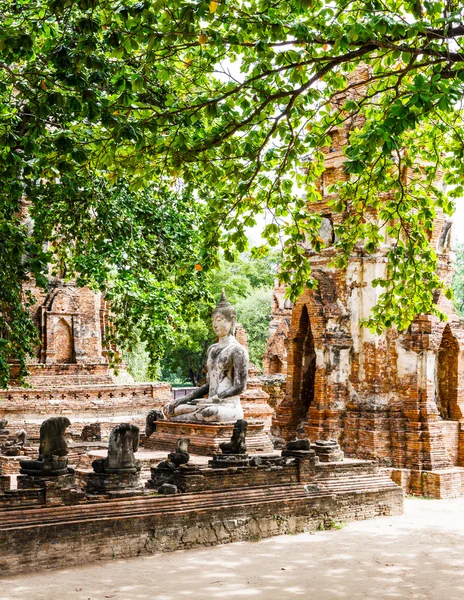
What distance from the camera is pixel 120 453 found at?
800 cm

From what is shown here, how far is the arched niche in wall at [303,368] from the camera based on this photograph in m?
15.0

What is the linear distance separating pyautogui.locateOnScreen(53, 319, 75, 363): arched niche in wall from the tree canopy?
11.1 m

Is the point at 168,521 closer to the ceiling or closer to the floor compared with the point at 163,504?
closer to the floor

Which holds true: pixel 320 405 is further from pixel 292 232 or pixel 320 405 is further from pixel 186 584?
pixel 186 584

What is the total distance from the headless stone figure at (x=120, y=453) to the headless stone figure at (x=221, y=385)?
2708 millimetres

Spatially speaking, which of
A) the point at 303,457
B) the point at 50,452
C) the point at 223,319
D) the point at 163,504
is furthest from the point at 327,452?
the point at 50,452

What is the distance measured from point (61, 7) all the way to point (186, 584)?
492cm

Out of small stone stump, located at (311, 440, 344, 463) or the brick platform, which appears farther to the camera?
small stone stump, located at (311, 440, 344, 463)

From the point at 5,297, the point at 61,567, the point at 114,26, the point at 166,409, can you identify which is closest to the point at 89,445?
the point at 166,409

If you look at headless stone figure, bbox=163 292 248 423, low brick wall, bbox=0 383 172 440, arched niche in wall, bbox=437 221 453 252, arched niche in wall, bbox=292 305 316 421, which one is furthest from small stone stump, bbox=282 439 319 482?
low brick wall, bbox=0 383 172 440

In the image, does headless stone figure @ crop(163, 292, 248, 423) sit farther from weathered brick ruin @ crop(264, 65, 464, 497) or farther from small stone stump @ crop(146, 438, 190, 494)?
weathered brick ruin @ crop(264, 65, 464, 497)

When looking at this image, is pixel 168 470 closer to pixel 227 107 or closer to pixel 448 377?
pixel 227 107

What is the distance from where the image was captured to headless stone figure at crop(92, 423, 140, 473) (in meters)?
7.95

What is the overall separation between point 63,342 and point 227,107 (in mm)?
15946
